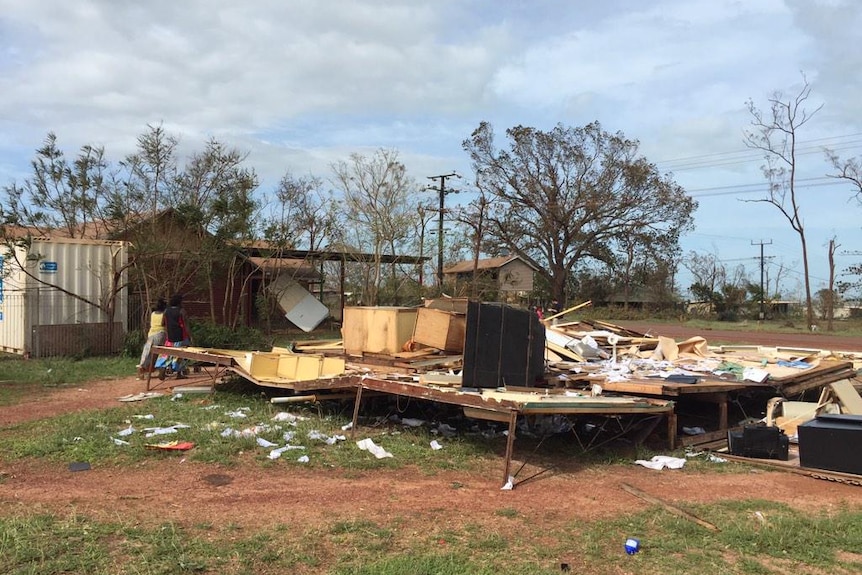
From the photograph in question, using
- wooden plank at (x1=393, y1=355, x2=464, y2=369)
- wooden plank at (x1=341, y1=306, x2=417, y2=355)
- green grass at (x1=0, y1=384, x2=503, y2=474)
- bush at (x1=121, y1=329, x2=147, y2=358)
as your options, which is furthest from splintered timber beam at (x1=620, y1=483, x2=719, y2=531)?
bush at (x1=121, y1=329, x2=147, y2=358)

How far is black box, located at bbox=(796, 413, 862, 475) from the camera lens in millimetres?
6664

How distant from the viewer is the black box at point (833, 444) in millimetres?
6664

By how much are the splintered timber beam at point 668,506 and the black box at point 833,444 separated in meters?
2.22

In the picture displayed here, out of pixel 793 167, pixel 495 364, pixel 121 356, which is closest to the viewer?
pixel 495 364

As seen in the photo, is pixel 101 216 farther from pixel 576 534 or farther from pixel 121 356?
pixel 576 534

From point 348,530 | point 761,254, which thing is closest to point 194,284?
point 348,530

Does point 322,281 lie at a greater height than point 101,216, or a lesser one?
lesser

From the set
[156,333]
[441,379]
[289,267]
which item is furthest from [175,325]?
[289,267]

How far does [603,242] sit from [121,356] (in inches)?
1499

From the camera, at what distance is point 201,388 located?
1070 cm

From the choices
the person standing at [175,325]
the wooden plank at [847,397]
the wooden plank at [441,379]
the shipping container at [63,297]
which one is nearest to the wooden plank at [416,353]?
the wooden plank at [441,379]

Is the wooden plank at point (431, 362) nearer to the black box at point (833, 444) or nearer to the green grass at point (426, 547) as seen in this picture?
the green grass at point (426, 547)

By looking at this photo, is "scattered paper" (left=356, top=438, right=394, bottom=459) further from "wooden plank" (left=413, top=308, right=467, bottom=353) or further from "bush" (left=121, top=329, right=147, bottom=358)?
"bush" (left=121, top=329, right=147, bottom=358)

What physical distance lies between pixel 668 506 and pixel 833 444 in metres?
2.52
